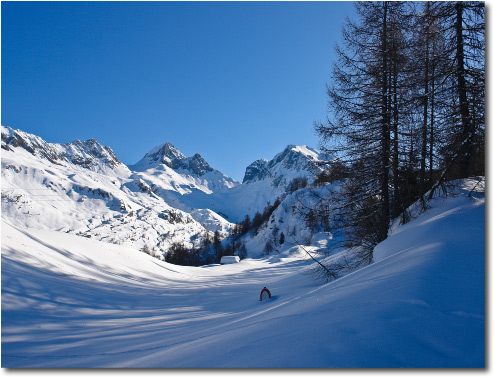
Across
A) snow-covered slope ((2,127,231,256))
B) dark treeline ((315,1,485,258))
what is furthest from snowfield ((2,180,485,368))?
snow-covered slope ((2,127,231,256))

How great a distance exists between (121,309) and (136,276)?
6.65m

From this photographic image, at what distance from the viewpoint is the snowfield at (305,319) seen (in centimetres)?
200

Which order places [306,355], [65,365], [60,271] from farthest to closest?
[60,271], [65,365], [306,355]

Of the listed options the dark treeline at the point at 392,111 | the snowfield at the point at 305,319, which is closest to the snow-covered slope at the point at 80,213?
the snowfield at the point at 305,319

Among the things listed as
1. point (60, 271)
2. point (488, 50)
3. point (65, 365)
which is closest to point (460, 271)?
point (488, 50)

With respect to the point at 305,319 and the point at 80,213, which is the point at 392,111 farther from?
the point at 80,213

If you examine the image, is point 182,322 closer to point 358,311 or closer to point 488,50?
point 358,311

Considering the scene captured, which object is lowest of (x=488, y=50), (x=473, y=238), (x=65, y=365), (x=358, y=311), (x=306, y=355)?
(x=65, y=365)

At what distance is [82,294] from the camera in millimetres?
8859

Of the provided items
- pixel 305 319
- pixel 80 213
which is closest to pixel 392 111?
pixel 305 319

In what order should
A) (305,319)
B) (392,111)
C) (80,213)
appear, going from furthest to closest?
(80,213) < (392,111) < (305,319)

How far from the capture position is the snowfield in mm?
2000

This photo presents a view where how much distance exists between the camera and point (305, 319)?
2.81 meters

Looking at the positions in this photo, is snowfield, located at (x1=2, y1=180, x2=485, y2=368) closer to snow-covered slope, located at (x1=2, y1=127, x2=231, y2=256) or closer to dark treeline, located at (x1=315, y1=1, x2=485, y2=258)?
dark treeline, located at (x1=315, y1=1, x2=485, y2=258)
